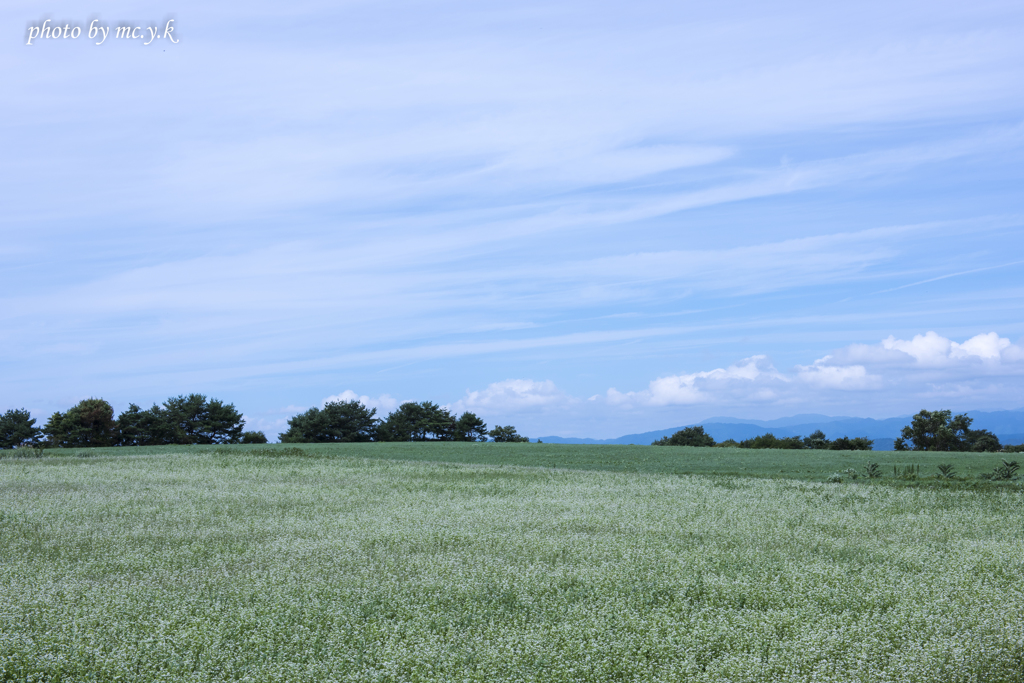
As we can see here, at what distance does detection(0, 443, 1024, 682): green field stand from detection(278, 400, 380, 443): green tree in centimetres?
5184

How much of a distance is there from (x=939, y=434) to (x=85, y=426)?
72924mm

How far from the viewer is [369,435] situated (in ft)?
248

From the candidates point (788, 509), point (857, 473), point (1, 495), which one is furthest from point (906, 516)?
point (1, 495)

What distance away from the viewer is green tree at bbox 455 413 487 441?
77.8 meters

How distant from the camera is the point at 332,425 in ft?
244

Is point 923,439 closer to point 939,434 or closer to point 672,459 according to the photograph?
point 939,434

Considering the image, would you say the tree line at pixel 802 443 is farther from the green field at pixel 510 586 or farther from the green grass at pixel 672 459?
the green field at pixel 510 586


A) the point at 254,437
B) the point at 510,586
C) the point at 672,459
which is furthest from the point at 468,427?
the point at 510,586

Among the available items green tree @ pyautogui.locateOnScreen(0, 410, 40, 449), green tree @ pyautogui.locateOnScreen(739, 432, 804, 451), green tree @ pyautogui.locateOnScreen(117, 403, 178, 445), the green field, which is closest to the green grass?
the green field

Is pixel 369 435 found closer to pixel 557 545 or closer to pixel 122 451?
pixel 122 451

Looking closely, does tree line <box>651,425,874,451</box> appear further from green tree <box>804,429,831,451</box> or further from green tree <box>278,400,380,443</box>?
green tree <box>278,400,380,443</box>

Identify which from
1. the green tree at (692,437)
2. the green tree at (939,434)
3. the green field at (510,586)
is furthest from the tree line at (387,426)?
the green field at (510,586)

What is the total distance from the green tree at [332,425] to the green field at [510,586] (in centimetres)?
5184

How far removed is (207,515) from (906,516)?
16.9 metres
